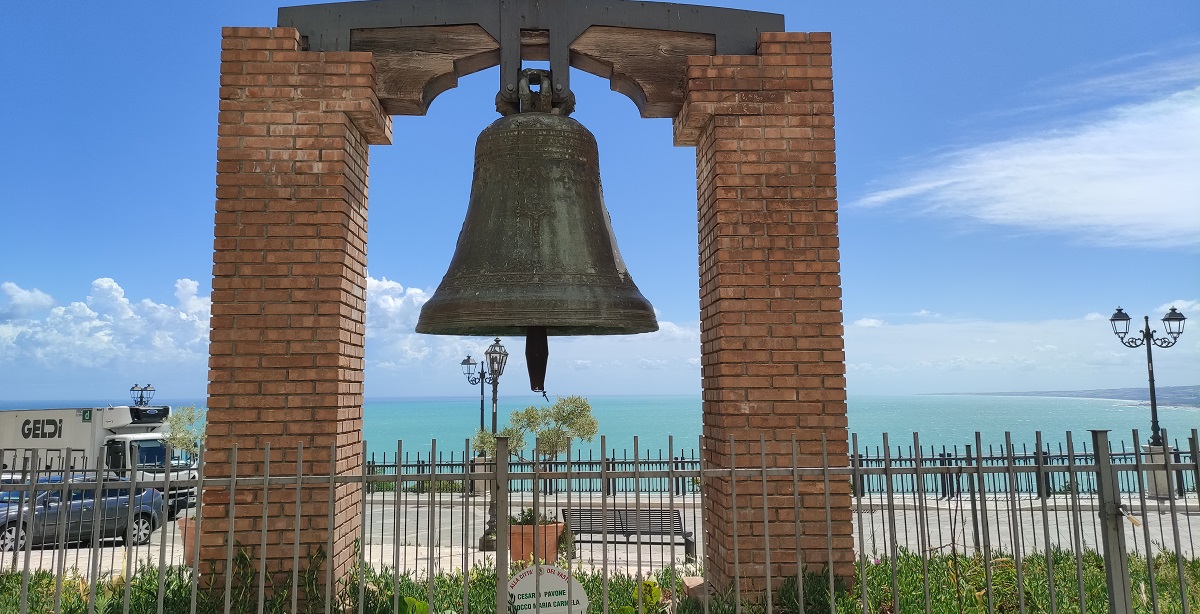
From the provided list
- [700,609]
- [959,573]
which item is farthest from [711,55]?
[959,573]

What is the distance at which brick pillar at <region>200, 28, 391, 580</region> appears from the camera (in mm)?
4273

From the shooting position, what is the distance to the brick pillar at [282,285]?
4273 mm

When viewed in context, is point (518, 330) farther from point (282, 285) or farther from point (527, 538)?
point (527, 538)

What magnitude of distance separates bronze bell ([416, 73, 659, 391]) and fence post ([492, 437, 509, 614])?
50 cm

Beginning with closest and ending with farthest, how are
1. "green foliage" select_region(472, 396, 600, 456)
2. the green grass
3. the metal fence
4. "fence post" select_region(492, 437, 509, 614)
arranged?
"fence post" select_region(492, 437, 509, 614), the metal fence, the green grass, "green foliage" select_region(472, 396, 600, 456)

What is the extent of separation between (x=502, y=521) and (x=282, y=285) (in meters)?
2.03

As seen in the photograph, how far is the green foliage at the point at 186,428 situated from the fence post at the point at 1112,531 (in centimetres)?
1358

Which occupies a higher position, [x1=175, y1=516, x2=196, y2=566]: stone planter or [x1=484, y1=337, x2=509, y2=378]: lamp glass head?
[x1=484, y1=337, x2=509, y2=378]: lamp glass head

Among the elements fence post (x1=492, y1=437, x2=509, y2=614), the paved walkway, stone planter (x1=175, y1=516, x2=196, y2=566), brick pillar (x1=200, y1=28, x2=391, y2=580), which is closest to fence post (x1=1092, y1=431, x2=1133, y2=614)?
fence post (x1=492, y1=437, x2=509, y2=614)

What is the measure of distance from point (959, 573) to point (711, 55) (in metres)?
3.82

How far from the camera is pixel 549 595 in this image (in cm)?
351

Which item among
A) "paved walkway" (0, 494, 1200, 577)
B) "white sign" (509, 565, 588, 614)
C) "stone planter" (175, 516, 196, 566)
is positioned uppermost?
"white sign" (509, 565, 588, 614)

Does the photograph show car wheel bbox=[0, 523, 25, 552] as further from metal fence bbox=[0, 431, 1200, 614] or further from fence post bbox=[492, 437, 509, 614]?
fence post bbox=[492, 437, 509, 614]

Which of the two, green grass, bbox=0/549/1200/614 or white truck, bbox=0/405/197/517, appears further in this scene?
white truck, bbox=0/405/197/517
